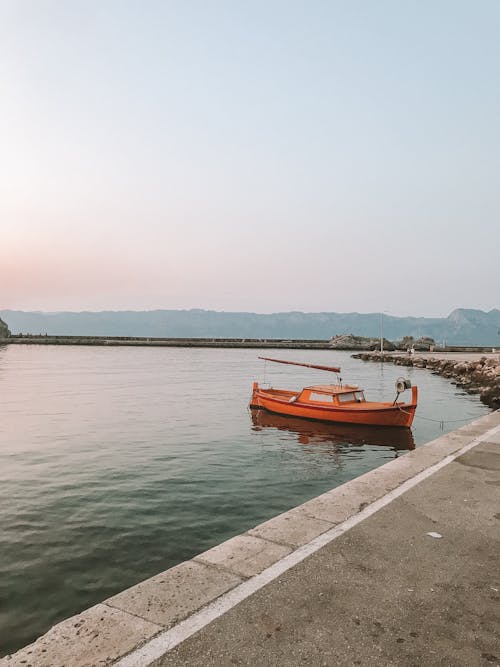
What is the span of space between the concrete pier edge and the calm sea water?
254 centimetres

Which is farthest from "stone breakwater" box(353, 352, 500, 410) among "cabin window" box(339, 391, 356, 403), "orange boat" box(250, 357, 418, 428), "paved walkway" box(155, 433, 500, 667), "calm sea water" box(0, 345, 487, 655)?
"paved walkway" box(155, 433, 500, 667)

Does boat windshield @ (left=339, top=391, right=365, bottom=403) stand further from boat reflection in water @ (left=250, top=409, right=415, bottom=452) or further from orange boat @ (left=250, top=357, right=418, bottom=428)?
boat reflection in water @ (left=250, top=409, right=415, bottom=452)

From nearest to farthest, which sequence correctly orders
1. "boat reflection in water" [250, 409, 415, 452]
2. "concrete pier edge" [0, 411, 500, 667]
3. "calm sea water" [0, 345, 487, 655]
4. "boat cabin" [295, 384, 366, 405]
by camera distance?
1. "concrete pier edge" [0, 411, 500, 667]
2. "calm sea water" [0, 345, 487, 655]
3. "boat reflection in water" [250, 409, 415, 452]
4. "boat cabin" [295, 384, 366, 405]

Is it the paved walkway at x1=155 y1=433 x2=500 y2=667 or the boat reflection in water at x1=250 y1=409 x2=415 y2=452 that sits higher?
the paved walkway at x1=155 y1=433 x2=500 y2=667

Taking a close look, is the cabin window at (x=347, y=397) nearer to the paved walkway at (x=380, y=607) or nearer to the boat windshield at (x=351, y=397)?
the boat windshield at (x=351, y=397)

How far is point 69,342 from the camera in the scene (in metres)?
148

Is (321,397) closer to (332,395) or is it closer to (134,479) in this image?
(332,395)

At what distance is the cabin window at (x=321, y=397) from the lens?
88.0 feet

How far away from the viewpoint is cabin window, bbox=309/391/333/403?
1056 inches

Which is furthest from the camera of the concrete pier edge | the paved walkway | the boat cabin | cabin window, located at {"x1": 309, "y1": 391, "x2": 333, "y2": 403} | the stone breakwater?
the stone breakwater

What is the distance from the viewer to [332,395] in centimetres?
2673

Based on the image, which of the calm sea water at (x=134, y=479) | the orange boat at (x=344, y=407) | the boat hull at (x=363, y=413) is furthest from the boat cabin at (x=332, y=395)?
the calm sea water at (x=134, y=479)

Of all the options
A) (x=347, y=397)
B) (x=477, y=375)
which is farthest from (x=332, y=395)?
(x=477, y=375)

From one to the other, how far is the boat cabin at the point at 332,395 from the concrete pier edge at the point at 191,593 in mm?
16903
